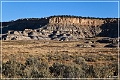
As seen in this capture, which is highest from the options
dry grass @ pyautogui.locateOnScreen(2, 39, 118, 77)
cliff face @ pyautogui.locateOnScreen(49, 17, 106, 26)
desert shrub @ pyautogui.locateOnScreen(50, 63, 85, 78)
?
cliff face @ pyautogui.locateOnScreen(49, 17, 106, 26)

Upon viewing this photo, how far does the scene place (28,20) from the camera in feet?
477

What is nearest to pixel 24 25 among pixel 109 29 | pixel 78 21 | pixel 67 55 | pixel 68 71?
pixel 78 21

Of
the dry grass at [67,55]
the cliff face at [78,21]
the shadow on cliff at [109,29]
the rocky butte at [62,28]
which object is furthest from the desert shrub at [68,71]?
the cliff face at [78,21]

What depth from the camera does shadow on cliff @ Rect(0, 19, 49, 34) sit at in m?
135

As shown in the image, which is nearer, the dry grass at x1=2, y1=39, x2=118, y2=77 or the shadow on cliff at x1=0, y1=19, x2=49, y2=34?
the dry grass at x1=2, y1=39, x2=118, y2=77

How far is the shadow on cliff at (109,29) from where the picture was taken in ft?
387

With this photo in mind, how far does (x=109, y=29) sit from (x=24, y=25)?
4001 cm

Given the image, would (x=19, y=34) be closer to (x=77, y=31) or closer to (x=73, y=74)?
(x=77, y=31)

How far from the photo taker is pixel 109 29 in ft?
411

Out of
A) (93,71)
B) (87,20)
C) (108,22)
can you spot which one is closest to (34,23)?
(87,20)

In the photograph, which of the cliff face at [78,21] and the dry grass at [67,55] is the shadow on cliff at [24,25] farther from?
the dry grass at [67,55]

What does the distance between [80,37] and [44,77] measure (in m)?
107

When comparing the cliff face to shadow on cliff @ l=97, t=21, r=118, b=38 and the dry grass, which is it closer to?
shadow on cliff @ l=97, t=21, r=118, b=38

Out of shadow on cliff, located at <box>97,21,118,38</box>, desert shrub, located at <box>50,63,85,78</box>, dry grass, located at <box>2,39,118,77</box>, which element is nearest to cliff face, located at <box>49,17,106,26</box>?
shadow on cliff, located at <box>97,21,118,38</box>
